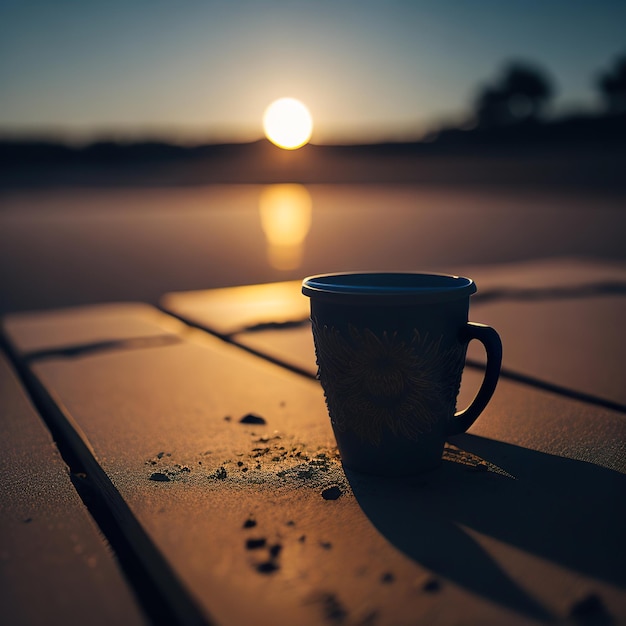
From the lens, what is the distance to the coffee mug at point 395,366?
93 centimetres

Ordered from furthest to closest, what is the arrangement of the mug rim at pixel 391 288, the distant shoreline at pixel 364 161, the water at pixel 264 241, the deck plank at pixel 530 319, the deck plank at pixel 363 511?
the distant shoreline at pixel 364 161, the water at pixel 264 241, the deck plank at pixel 530 319, the mug rim at pixel 391 288, the deck plank at pixel 363 511

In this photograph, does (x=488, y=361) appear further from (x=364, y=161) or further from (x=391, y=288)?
(x=364, y=161)

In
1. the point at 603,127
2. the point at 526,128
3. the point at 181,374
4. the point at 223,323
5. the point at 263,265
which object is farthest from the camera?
the point at 526,128

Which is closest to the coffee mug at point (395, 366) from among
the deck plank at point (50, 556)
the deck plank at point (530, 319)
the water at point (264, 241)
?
the deck plank at point (50, 556)

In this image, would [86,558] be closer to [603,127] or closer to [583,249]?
[583,249]

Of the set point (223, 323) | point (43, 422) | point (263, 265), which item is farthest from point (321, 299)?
point (263, 265)

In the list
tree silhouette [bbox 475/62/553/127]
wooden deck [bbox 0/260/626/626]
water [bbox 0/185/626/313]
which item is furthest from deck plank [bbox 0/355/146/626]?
tree silhouette [bbox 475/62/553/127]

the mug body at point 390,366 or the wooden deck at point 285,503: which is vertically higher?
the mug body at point 390,366

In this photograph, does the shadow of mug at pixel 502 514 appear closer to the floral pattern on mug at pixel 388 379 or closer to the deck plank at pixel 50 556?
the floral pattern on mug at pixel 388 379

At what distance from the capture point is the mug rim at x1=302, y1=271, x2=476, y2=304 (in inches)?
35.9

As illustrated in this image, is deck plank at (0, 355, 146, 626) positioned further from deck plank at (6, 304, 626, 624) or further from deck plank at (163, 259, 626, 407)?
deck plank at (163, 259, 626, 407)

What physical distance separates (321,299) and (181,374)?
29.3 inches

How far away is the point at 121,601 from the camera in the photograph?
0.74 meters

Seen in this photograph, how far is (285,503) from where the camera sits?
0.94 m
